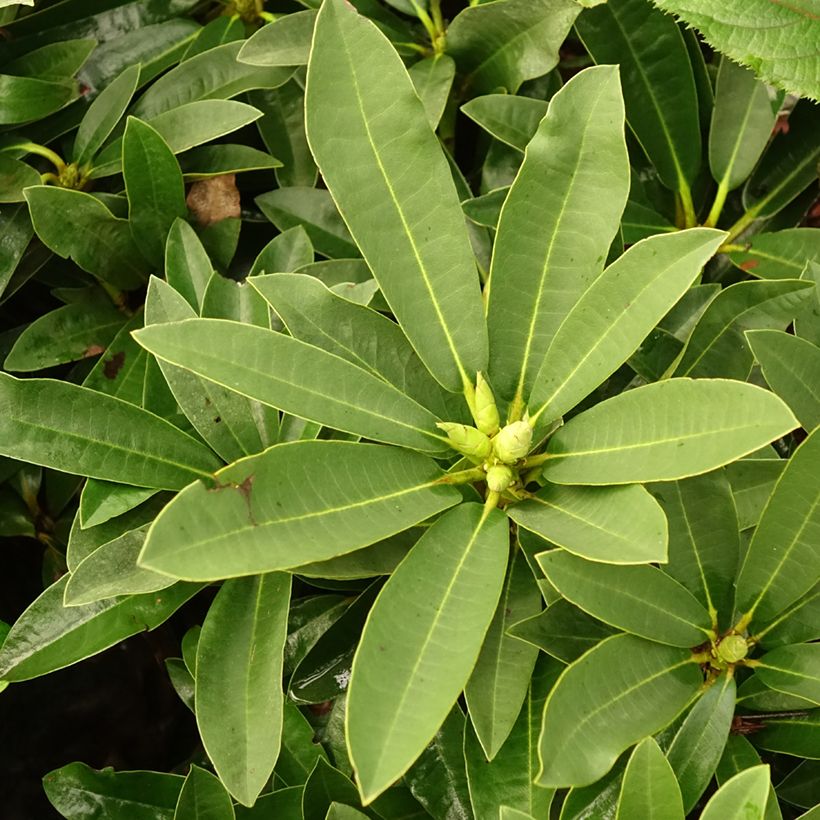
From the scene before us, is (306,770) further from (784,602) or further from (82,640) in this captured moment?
(784,602)

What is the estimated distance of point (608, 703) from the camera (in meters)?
0.91

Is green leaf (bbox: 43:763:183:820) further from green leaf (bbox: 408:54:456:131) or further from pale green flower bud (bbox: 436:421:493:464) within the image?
green leaf (bbox: 408:54:456:131)

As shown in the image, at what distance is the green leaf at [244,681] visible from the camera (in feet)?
3.05

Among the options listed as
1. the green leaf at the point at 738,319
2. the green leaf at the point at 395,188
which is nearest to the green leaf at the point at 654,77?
the green leaf at the point at 738,319

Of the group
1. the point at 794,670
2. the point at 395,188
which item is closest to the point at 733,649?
the point at 794,670

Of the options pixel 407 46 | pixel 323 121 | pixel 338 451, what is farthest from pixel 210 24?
pixel 338 451

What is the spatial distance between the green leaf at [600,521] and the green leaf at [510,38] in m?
0.61

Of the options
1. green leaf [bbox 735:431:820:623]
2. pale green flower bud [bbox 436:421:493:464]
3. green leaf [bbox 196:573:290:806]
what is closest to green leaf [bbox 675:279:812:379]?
green leaf [bbox 735:431:820:623]

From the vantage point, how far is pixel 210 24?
141cm

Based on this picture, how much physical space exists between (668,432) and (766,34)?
0.56 m

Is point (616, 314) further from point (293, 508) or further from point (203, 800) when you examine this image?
point (203, 800)

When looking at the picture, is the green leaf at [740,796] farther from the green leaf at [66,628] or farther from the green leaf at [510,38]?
the green leaf at [510,38]

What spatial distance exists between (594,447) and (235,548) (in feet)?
1.12

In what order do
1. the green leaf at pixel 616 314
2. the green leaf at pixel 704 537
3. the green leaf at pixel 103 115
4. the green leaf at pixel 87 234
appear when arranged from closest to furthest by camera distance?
the green leaf at pixel 616 314
the green leaf at pixel 704 537
the green leaf at pixel 87 234
the green leaf at pixel 103 115
